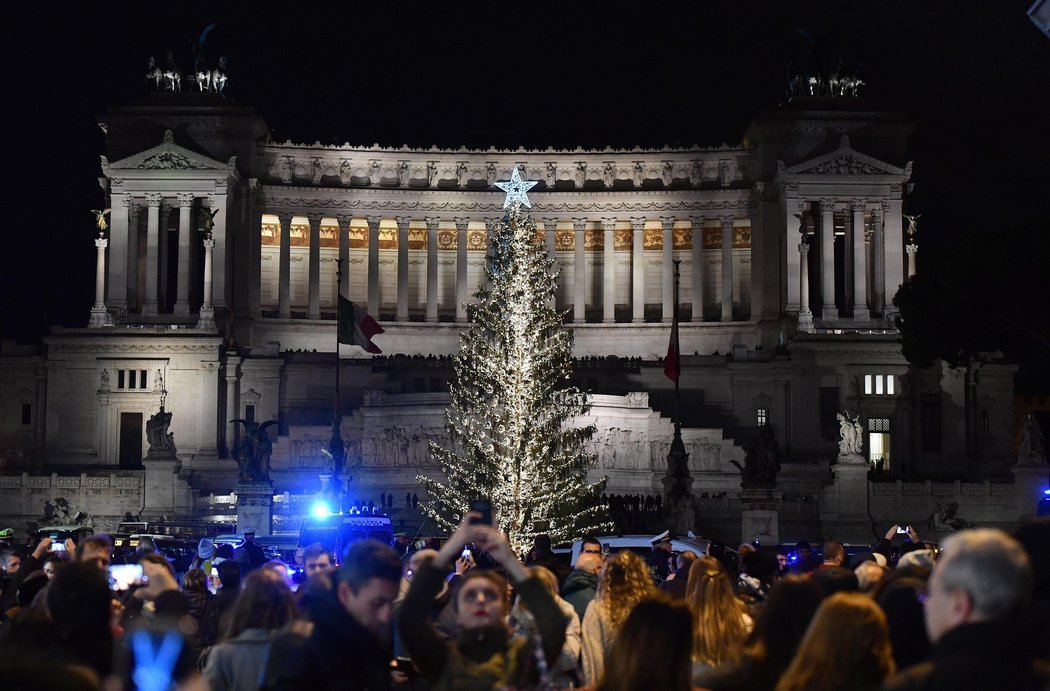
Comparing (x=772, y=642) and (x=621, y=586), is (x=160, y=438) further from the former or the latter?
(x=772, y=642)

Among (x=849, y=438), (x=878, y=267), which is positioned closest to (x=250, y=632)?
(x=849, y=438)

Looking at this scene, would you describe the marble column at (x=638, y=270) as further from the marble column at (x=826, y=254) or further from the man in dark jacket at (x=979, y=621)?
the man in dark jacket at (x=979, y=621)

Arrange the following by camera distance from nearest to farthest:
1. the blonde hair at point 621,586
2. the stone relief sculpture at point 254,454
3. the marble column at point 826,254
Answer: the blonde hair at point 621,586 → the stone relief sculpture at point 254,454 → the marble column at point 826,254

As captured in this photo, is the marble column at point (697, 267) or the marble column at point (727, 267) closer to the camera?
the marble column at point (727, 267)

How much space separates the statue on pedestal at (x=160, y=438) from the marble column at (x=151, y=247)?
21.0 metres

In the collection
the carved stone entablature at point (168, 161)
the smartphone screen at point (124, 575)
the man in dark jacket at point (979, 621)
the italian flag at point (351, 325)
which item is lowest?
the smartphone screen at point (124, 575)

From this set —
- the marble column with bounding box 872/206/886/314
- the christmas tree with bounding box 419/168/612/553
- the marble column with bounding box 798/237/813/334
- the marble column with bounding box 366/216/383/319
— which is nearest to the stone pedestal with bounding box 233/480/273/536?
the christmas tree with bounding box 419/168/612/553

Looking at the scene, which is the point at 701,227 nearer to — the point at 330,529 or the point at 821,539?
the point at 821,539

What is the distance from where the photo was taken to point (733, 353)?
8856 centimetres

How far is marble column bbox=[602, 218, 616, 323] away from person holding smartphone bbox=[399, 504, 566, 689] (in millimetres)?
88482

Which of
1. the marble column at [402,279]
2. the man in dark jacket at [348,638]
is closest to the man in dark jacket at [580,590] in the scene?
the man in dark jacket at [348,638]

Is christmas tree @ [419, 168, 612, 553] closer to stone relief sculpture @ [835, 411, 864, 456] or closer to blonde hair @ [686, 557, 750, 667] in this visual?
stone relief sculpture @ [835, 411, 864, 456]

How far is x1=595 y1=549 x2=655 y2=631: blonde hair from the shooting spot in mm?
13352

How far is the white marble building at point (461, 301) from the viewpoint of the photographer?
82.4m
